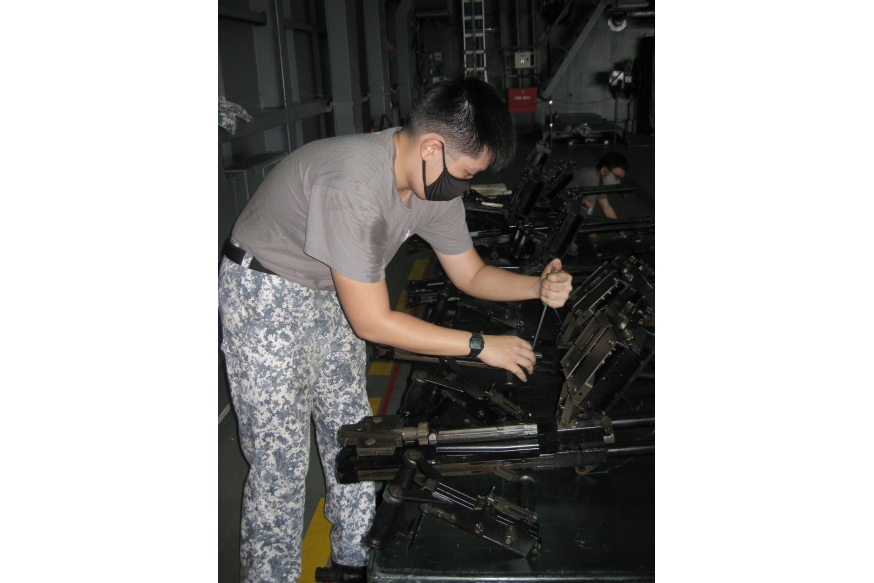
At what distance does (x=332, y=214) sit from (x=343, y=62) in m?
6.60

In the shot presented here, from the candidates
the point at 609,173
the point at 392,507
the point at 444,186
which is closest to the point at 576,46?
the point at 609,173

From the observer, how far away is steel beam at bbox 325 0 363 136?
7.34 m

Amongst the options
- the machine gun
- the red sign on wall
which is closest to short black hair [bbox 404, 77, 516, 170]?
the machine gun

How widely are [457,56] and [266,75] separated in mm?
8645

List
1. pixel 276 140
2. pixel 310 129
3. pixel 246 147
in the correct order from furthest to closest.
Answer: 1. pixel 310 129
2. pixel 276 140
3. pixel 246 147

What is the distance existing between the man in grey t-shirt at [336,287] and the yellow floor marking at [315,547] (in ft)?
0.64

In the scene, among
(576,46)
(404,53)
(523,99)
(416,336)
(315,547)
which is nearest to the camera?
(416,336)

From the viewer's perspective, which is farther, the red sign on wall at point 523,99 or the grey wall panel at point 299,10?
the red sign on wall at point 523,99

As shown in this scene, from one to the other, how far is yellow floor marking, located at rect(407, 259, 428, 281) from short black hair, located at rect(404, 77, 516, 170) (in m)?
4.20

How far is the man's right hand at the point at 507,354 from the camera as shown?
1.79m

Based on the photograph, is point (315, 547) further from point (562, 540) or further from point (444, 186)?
point (444, 186)

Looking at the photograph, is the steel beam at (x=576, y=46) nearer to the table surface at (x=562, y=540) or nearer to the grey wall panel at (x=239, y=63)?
the grey wall panel at (x=239, y=63)

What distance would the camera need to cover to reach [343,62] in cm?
748


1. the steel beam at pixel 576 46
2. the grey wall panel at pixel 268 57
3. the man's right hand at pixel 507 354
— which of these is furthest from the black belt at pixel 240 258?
the steel beam at pixel 576 46
